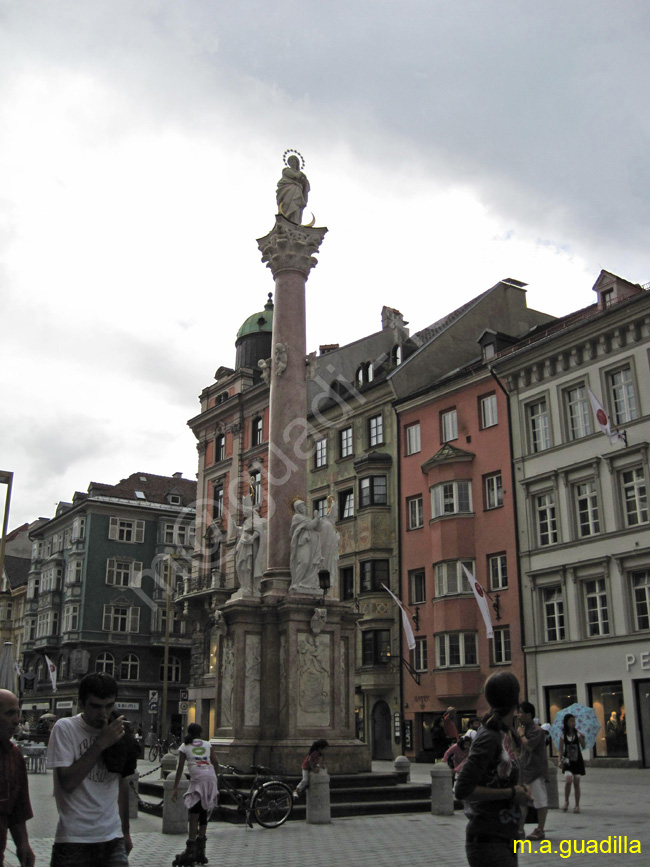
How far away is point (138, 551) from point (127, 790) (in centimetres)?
6707

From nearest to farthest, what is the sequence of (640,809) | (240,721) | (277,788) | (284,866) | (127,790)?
(127,790) → (284,866) → (277,788) → (640,809) → (240,721)

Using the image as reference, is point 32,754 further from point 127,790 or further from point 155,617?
point 155,617

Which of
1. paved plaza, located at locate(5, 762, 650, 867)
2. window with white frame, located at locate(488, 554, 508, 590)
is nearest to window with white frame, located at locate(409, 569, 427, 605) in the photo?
window with white frame, located at locate(488, 554, 508, 590)

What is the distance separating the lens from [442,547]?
37.3 metres

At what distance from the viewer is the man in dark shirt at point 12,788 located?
5302 millimetres

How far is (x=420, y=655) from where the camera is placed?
37938mm

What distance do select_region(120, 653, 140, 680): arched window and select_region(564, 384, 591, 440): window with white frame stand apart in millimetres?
42377

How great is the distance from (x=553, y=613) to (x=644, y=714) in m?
5.20

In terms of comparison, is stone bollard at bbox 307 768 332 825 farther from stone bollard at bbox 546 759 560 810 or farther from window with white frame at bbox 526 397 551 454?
window with white frame at bbox 526 397 551 454

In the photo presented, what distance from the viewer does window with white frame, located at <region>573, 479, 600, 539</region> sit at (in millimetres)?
32531

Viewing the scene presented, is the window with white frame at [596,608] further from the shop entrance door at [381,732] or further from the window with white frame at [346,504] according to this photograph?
the window with white frame at [346,504]

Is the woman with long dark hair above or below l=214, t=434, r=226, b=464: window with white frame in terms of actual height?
below

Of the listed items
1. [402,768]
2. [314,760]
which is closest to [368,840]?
[314,760]

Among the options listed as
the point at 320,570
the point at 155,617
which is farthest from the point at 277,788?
the point at 155,617
